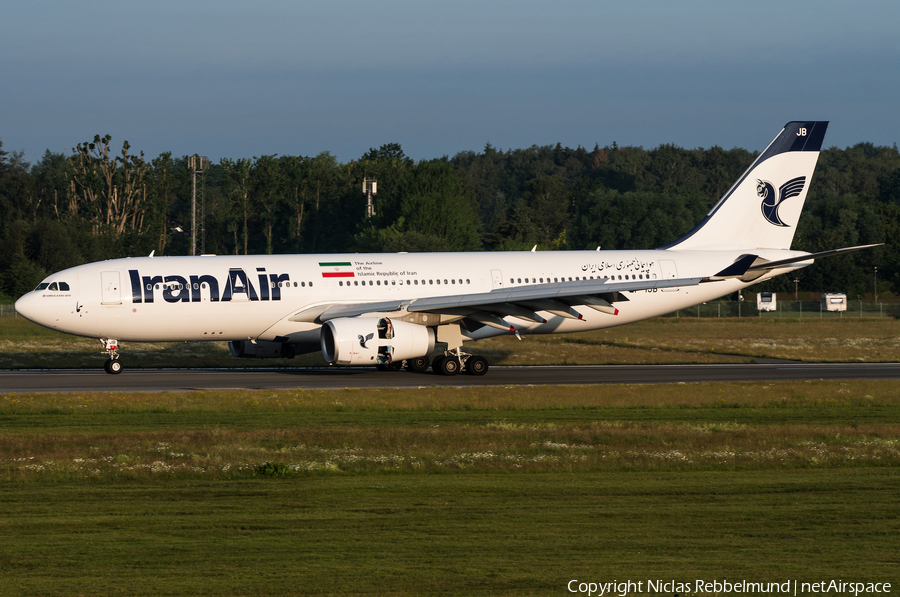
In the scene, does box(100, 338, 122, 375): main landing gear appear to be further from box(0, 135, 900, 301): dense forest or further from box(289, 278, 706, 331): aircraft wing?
box(0, 135, 900, 301): dense forest

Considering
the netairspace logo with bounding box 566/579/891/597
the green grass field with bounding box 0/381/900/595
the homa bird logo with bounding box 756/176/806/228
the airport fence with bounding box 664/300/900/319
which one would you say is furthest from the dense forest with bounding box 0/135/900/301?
the netairspace logo with bounding box 566/579/891/597

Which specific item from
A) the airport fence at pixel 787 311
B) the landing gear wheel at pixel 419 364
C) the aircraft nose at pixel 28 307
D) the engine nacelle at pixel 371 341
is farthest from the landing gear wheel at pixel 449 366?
the airport fence at pixel 787 311

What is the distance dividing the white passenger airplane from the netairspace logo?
20.0m

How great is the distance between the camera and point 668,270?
34.2 meters

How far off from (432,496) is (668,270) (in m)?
23.4

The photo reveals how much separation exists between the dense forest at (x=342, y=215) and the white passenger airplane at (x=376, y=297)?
157 ft

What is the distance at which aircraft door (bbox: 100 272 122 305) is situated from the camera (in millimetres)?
29609

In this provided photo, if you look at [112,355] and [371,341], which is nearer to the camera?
[371,341]

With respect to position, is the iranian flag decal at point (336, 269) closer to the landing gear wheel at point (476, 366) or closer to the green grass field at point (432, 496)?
the landing gear wheel at point (476, 366)

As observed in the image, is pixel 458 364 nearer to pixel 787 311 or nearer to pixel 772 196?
pixel 772 196

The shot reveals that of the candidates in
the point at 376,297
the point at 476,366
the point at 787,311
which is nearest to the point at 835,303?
the point at 787,311

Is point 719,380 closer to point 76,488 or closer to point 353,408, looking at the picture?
point 353,408

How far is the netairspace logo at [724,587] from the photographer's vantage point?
8.05 meters

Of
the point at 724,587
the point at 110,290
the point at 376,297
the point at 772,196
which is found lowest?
the point at 724,587
